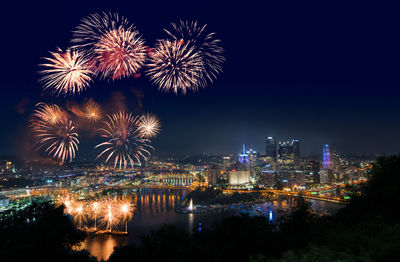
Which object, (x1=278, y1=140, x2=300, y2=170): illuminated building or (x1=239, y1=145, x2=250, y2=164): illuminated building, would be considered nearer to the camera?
(x1=239, y1=145, x2=250, y2=164): illuminated building

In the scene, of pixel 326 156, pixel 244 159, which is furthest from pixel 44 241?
pixel 326 156

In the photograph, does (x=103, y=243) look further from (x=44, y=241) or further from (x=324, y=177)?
A: (x=324, y=177)

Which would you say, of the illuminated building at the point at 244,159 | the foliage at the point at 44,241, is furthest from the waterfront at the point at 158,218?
the illuminated building at the point at 244,159

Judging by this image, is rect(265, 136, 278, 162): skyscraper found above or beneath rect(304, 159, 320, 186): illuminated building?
above

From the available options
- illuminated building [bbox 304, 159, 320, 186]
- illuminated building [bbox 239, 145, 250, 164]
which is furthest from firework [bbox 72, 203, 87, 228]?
illuminated building [bbox 239, 145, 250, 164]

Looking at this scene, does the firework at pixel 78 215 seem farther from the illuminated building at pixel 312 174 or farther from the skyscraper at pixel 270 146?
the skyscraper at pixel 270 146

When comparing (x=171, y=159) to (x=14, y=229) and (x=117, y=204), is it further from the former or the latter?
(x=14, y=229)

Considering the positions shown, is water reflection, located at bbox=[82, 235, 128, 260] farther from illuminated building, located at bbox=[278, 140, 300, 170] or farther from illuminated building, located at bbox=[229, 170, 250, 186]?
illuminated building, located at bbox=[278, 140, 300, 170]

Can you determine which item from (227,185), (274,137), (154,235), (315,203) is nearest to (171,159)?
(274,137)
